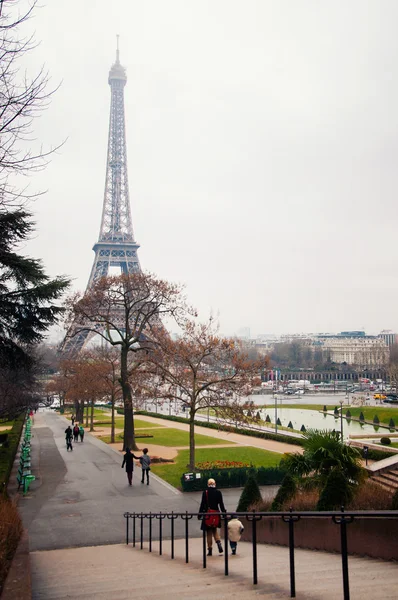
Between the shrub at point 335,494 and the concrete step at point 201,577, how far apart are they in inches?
55.0

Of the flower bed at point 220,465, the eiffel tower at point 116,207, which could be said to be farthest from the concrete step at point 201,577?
the eiffel tower at point 116,207

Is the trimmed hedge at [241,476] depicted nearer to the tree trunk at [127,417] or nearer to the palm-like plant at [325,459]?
the palm-like plant at [325,459]

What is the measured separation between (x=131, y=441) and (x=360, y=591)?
28.9 metres

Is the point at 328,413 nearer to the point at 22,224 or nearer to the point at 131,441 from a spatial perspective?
the point at 131,441

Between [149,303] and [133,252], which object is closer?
[149,303]

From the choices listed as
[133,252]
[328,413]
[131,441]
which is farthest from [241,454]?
[133,252]

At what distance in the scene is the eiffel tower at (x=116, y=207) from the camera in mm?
105562

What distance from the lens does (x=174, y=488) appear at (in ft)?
78.5

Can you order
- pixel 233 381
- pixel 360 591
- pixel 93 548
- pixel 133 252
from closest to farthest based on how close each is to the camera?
pixel 360 591 < pixel 93 548 < pixel 233 381 < pixel 133 252

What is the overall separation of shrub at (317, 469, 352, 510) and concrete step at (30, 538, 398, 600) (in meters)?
1.40

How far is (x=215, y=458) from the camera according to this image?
3142cm

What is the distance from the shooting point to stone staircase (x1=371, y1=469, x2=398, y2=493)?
1799 centimetres

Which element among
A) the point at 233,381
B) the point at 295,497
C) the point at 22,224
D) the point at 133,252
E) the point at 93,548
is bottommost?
the point at 93,548

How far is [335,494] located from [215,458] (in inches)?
754
